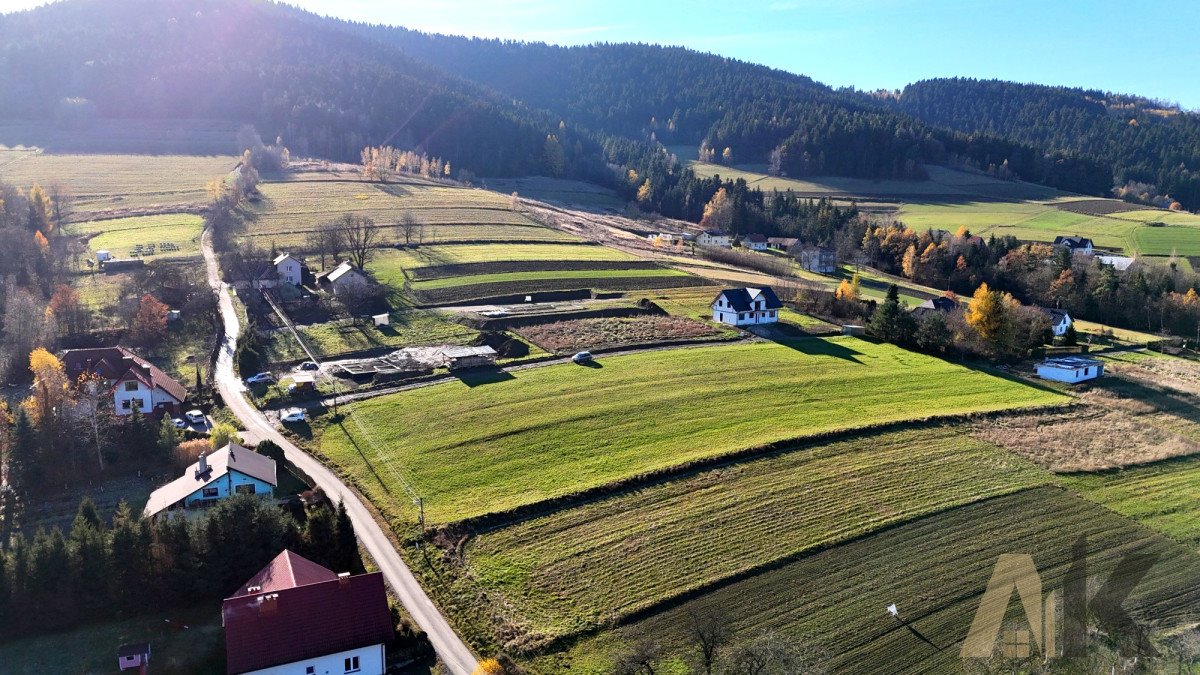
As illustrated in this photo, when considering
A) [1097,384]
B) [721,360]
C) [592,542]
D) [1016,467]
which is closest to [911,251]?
[1097,384]

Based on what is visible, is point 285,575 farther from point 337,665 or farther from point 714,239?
point 714,239

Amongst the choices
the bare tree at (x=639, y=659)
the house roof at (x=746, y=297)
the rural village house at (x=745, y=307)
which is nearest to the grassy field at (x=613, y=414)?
the rural village house at (x=745, y=307)

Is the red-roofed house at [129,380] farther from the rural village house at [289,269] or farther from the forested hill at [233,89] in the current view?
the forested hill at [233,89]

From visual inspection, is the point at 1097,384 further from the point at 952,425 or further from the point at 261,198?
the point at 261,198

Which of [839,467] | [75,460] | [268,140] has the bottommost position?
[75,460]

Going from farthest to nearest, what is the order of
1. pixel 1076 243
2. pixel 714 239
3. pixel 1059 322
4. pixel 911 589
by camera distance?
pixel 714 239, pixel 1076 243, pixel 1059 322, pixel 911 589

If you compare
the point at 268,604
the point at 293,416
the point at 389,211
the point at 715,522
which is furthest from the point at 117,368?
the point at 389,211
